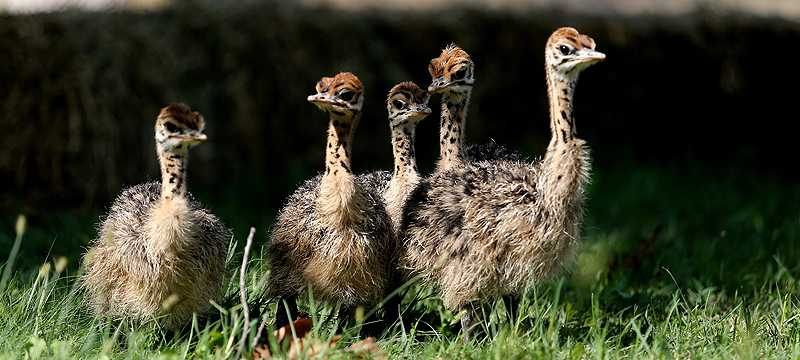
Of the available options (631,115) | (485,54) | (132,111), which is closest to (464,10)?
(485,54)

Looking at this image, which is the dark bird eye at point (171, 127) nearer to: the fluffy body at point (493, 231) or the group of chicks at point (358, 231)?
the group of chicks at point (358, 231)

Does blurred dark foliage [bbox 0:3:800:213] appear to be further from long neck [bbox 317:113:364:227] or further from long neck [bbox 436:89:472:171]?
long neck [bbox 317:113:364:227]

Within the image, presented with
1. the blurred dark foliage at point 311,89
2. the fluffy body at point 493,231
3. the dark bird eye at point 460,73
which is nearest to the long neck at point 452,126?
the dark bird eye at point 460,73

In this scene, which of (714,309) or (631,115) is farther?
(631,115)

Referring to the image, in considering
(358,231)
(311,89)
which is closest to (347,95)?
(358,231)

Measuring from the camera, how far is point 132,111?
855 cm

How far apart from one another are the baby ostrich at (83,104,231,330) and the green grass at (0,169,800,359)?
0.12 metres

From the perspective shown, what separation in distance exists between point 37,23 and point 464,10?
3.58 meters

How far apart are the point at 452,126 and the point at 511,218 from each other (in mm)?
668

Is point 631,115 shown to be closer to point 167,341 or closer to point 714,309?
point 714,309

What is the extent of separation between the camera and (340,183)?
4.57 metres

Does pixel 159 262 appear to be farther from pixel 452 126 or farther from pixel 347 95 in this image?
pixel 452 126

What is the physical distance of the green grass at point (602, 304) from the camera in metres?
4.45

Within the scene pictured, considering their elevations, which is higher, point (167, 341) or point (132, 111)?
point (132, 111)
